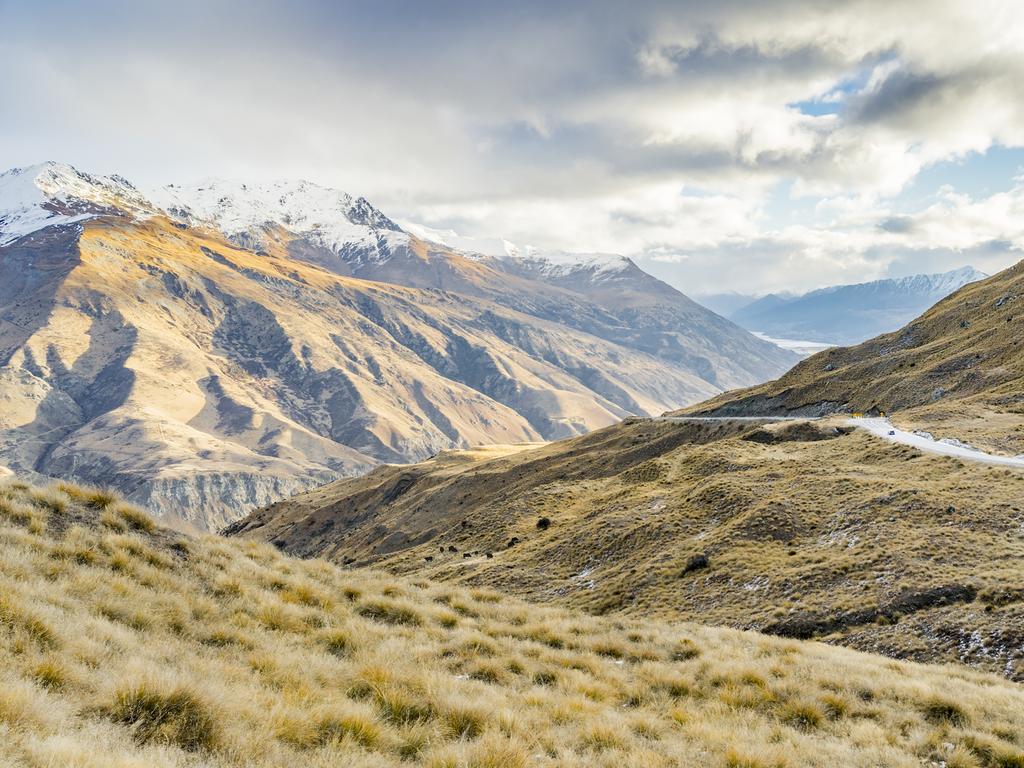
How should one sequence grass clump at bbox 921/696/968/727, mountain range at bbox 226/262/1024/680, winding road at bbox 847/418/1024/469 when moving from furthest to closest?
1. winding road at bbox 847/418/1024/469
2. mountain range at bbox 226/262/1024/680
3. grass clump at bbox 921/696/968/727

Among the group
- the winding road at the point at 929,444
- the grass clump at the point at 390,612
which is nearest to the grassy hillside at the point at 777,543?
the winding road at the point at 929,444

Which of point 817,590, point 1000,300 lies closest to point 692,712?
point 817,590

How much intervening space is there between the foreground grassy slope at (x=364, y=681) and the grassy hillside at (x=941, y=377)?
34.0 metres

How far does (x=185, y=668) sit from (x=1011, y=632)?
21.2m

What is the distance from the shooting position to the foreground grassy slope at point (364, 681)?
7211mm

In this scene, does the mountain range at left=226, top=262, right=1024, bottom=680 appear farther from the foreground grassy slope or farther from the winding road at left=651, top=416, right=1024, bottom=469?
the foreground grassy slope

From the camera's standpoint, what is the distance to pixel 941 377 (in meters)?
61.8

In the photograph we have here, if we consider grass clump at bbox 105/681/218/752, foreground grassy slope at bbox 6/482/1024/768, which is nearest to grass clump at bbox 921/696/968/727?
foreground grassy slope at bbox 6/482/1024/768

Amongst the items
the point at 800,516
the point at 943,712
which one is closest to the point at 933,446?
the point at 800,516

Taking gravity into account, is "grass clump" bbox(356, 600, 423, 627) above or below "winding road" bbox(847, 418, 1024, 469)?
below

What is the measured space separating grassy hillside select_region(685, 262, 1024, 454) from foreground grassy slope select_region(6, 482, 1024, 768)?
34013 mm

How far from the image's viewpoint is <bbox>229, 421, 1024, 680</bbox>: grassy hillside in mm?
20453

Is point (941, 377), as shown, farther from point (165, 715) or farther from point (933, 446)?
point (165, 715)

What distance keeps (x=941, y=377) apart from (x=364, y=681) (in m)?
70.0
